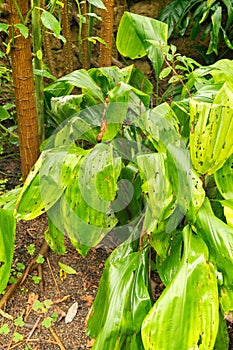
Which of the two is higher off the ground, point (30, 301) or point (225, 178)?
point (225, 178)

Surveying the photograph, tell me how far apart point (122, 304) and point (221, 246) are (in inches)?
9.4

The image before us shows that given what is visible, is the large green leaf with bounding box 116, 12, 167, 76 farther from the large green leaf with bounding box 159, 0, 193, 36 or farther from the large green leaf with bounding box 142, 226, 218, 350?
the large green leaf with bounding box 159, 0, 193, 36

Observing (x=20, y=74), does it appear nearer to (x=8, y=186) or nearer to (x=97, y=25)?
(x=8, y=186)

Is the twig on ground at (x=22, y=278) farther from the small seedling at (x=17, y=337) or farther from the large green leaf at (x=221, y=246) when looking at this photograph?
the large green leaf at (x=221, y=246)

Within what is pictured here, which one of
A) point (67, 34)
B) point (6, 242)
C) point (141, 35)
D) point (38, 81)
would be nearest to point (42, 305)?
point (6, 242)

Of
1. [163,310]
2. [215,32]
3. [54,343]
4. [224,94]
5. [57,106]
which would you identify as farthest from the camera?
[215,32]

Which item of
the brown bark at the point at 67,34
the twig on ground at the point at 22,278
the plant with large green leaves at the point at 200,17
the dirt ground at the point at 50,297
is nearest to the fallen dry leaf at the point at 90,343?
the dirt ground at the point at 50,297

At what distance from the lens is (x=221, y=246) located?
794mm

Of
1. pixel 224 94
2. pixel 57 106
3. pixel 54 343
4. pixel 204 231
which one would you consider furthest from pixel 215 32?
pixel 54 343

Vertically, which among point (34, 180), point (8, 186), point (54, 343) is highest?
point (34, 180)

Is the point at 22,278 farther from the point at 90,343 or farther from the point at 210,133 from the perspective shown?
the point at 210,133

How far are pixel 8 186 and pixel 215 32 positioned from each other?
1255 mm

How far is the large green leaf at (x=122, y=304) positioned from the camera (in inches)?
31.9

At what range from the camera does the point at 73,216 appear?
891 millimetres
